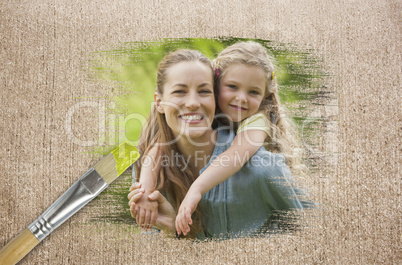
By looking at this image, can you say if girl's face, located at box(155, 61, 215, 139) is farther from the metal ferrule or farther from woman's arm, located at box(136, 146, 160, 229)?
the metal ferrule

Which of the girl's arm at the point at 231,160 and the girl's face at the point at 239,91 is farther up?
the girl's face at the point at 239,91

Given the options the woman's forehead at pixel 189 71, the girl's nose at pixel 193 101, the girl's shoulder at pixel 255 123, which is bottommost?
the girl's shoulder at pixel 255 123

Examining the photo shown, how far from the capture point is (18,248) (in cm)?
62

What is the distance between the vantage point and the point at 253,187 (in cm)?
64

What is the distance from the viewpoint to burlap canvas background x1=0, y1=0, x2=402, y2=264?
64cm

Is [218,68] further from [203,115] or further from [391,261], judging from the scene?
[391,261]

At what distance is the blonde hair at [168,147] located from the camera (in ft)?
2.06

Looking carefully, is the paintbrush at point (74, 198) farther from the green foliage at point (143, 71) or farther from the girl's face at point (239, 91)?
the girl's face at point (239, 91)

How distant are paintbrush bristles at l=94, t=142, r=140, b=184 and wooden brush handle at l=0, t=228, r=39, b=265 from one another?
0.64 ft

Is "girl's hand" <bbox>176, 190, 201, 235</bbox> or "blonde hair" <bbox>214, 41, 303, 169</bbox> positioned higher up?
"blonde hair" <bbox>214, 41, 303, 169</bbox>

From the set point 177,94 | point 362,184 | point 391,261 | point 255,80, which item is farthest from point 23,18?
point 391,261

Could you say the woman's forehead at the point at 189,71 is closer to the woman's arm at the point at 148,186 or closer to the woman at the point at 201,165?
the woman at the point at 201,165

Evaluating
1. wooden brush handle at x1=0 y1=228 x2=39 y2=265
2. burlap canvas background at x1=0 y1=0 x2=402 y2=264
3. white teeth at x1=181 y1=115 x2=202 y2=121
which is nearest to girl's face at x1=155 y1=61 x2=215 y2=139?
white teeth at x1=181 y1=115 x2=202 y2=121

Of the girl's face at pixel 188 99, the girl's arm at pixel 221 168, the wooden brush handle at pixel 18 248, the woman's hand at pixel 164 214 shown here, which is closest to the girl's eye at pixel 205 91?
the girl's face at pixel 188 99
